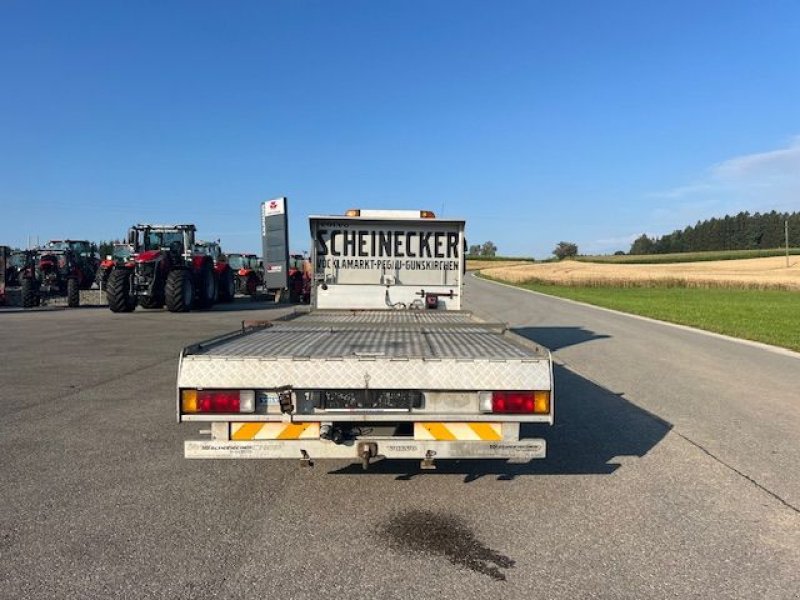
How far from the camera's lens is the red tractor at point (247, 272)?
2934 cm

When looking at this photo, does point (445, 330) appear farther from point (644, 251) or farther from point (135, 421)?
point (644, 251)

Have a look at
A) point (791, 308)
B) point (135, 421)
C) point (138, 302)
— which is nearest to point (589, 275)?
point (791, 308)

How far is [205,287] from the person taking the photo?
22.6m

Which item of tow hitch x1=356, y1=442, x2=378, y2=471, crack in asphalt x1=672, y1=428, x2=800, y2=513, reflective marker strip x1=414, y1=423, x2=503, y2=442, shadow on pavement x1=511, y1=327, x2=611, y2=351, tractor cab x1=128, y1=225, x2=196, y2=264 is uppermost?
tractor cab x1=128, y1=225, x2=196, y2=264

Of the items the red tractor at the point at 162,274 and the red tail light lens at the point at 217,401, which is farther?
the red tractor at the point at 162,274

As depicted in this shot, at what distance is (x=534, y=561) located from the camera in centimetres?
361

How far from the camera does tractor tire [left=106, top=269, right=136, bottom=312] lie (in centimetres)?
2011

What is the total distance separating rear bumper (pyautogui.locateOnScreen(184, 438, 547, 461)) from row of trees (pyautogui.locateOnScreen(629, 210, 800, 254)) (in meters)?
128

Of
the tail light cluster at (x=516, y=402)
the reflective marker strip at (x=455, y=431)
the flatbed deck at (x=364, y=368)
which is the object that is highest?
the flatbed deck at (x=364, y=368)

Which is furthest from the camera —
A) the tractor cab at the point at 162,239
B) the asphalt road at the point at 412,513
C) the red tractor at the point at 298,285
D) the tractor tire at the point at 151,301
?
the red tractor at the point at 298,285

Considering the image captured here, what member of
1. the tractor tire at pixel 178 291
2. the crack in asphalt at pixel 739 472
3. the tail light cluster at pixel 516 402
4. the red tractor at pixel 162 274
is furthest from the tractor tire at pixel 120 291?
the tail light cluster at pixel 516 402

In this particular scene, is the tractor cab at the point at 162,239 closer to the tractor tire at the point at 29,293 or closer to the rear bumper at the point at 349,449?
the tractor tire at the point at 29,293

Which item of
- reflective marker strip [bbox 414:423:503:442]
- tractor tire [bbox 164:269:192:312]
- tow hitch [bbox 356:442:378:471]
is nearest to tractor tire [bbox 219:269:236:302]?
tractor tire [bbox 164:269:192:312]

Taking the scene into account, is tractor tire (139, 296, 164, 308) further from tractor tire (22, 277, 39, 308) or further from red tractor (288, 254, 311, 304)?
red tractor (288, 254, 311, 304)
